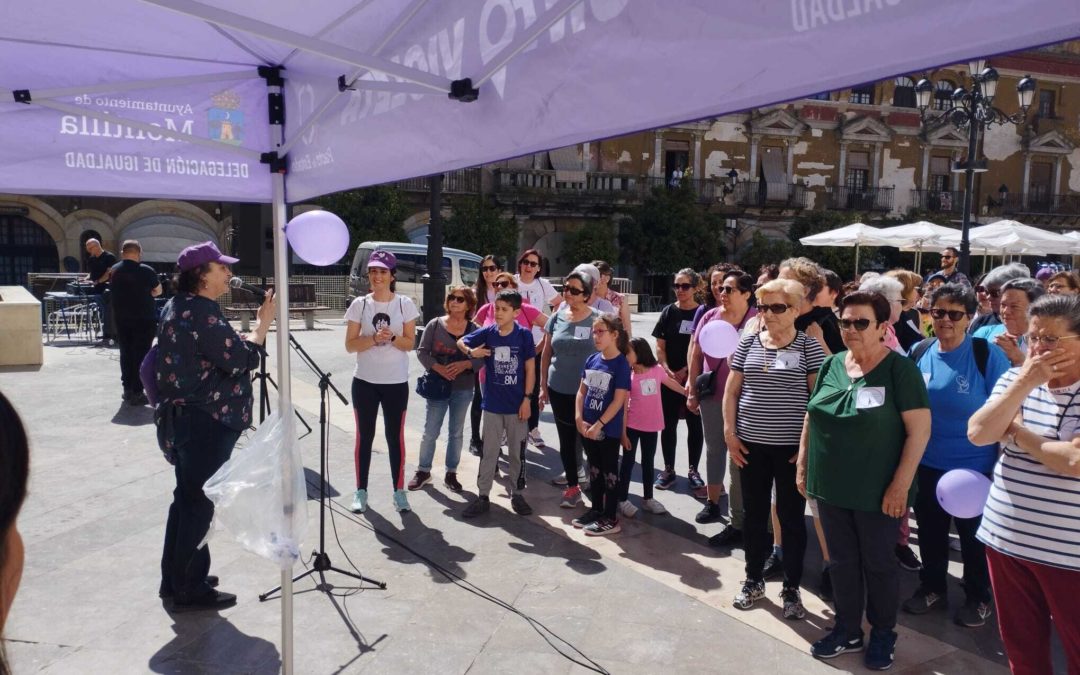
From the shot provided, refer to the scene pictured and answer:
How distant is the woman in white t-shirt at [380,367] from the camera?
5.39m

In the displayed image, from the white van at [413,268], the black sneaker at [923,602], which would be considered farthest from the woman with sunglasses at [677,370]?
the white van at [413,268]

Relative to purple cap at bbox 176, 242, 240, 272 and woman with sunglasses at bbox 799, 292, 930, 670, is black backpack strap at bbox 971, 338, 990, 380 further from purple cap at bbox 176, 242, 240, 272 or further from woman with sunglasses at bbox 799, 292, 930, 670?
purple cap at bbox 176, 242, 240, 272

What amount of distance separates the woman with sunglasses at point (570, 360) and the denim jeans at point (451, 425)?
74cm

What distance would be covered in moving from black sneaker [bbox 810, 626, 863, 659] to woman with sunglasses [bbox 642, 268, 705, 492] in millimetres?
2414

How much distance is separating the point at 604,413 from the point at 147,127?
10.2 ft

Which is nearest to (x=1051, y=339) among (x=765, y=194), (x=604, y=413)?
(x=604, y=413)

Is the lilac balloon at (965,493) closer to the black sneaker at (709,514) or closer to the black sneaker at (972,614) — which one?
the black sneaker at (972,614)

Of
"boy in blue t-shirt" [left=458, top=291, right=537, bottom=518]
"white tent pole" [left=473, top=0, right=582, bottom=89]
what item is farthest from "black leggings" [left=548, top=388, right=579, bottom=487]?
"white tent pole" [left=473, top=0, right=582, bottom=89]

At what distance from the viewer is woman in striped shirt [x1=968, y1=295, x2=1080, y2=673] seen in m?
2.62

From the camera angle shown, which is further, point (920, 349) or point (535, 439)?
point (535, 439)

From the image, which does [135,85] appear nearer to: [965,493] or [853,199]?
[965,493]

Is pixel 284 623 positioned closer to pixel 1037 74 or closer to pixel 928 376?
pixel 928 376

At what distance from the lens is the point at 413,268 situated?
749 inches

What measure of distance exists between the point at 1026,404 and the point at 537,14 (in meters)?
2.28
